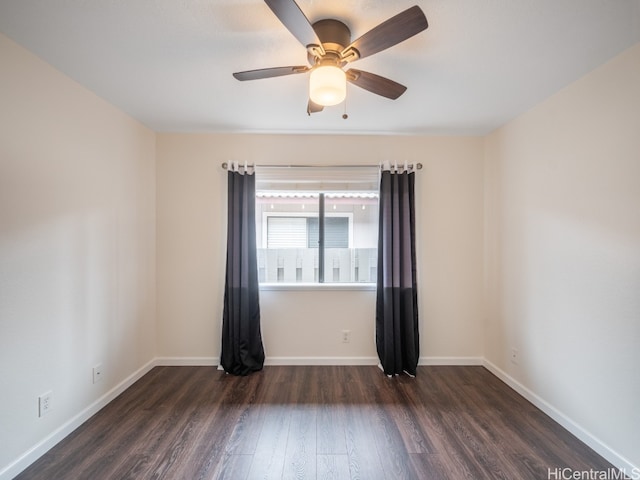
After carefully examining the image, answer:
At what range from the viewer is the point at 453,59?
63.2 inches

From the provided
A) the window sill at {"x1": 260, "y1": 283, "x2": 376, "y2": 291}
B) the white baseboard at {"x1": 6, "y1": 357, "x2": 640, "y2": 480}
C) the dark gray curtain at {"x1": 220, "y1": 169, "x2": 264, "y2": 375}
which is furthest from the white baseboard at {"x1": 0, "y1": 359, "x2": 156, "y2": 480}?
the window sill at {"x1": 260, "y1": 283, "x2": 376, "y2": 291}

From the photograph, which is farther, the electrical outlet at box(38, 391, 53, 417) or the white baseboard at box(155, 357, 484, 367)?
the white baseboard at box(155, 357, 484, 367)

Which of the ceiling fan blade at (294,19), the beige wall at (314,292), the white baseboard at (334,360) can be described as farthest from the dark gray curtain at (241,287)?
the ceiling fan blade at (294,19)

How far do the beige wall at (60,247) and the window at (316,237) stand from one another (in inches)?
48.1

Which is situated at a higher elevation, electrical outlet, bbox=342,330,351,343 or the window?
the window

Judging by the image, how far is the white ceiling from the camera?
→ 1.27 metres

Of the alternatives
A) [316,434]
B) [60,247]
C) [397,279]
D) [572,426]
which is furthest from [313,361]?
[60,247]

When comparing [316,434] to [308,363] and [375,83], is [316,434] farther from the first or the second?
[375,83]

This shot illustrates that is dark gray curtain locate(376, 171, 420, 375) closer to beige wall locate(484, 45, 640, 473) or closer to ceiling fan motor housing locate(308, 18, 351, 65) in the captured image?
beige wall locate(484, 45, 640, 473)

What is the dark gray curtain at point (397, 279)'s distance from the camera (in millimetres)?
2600

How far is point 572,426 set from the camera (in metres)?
1.80

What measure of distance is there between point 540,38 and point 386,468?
8.23ft

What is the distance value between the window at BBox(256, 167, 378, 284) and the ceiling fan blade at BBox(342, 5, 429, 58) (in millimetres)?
1698

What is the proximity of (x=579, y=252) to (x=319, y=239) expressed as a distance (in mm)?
2079
